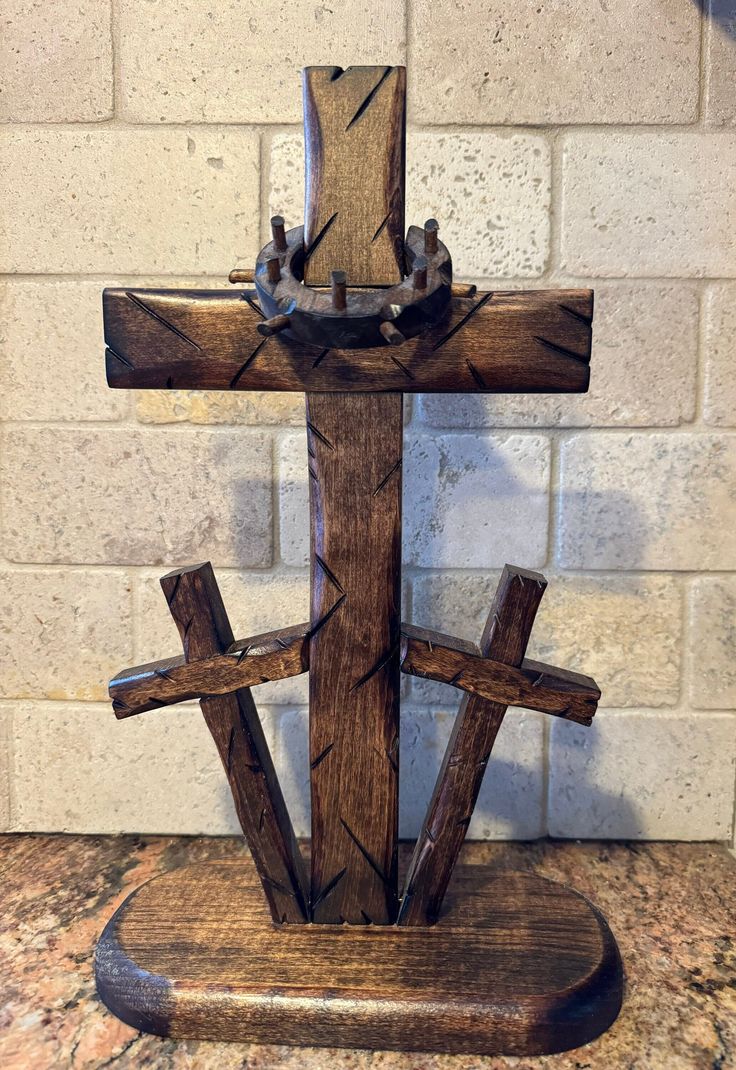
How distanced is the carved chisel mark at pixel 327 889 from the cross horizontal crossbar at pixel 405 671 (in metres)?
0.22

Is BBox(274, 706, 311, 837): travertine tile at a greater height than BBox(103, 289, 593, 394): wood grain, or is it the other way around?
BBox(103, 289, 593, 394): wood grain

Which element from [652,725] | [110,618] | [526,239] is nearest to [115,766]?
[110,618]

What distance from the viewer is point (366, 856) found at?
2.72 feet

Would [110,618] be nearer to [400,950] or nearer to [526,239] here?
[400,950]

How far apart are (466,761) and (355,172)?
57cm

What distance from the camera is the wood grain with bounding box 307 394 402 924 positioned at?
76cm

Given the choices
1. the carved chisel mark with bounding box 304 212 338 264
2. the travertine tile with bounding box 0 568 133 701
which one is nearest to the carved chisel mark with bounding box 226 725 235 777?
the travertine tile with bounding box 0 568 133 701

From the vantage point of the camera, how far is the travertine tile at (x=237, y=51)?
1024 mm

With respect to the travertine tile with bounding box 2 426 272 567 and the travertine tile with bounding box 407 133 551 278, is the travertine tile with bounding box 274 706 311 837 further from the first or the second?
the travertine tile with bounding box 407 133 551 278

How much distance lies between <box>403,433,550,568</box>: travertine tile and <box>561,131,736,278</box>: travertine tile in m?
0.26

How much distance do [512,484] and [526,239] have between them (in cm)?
32

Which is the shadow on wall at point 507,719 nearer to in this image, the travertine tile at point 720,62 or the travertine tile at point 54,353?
the travertine tile at point 54,353

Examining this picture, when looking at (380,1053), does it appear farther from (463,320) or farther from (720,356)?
(720,356)

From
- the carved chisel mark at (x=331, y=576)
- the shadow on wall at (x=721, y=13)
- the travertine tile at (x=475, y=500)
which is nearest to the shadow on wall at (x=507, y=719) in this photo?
the travertine tile at (x=475, y=500)
